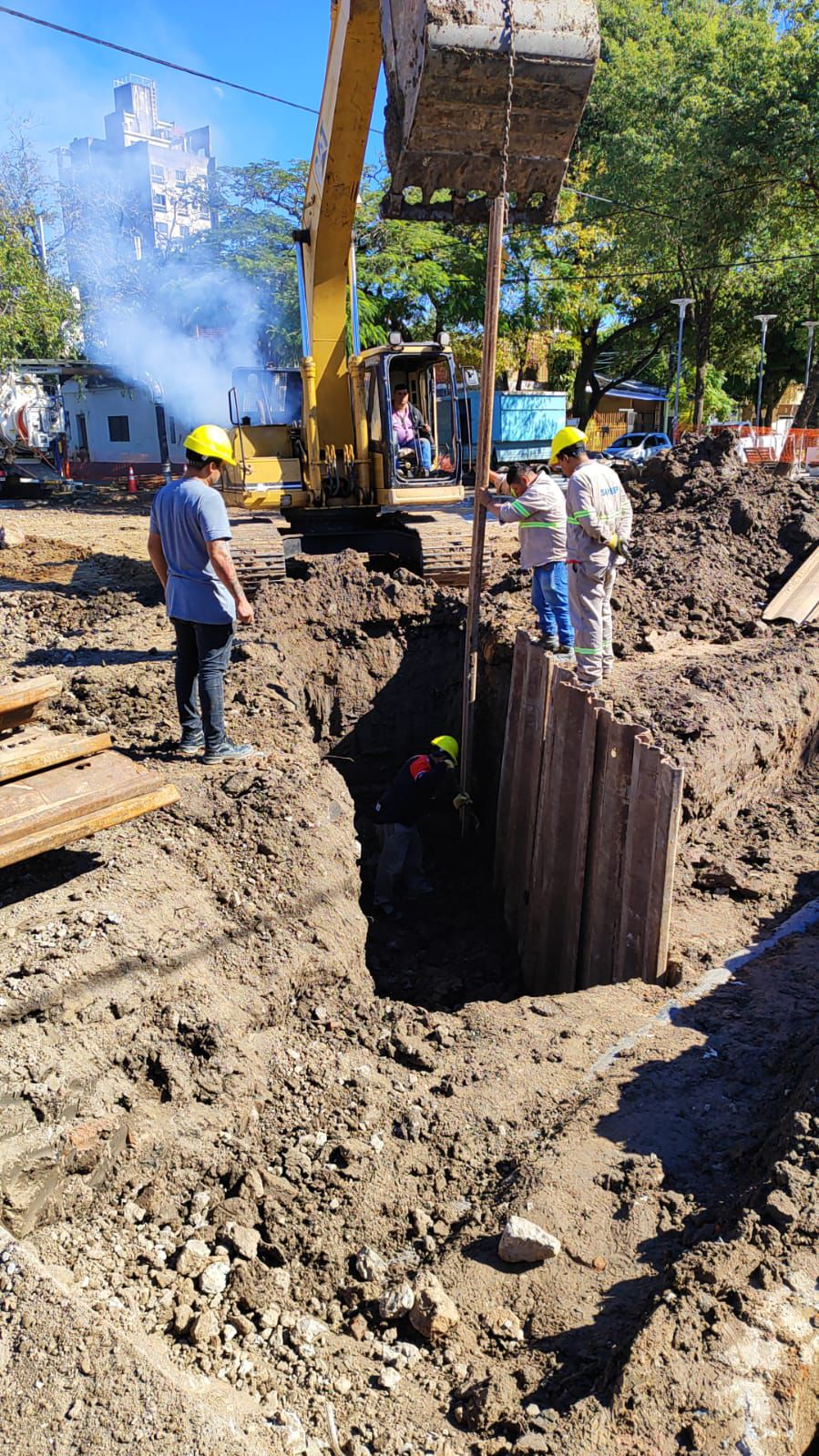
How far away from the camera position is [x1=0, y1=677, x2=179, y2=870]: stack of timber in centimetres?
396

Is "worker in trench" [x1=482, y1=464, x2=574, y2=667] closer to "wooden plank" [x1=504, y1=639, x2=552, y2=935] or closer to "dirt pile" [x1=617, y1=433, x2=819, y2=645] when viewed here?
"wooden plank" [x1=504, y1=639, x2=552, y2=935]

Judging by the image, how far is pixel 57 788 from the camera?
4.32 m

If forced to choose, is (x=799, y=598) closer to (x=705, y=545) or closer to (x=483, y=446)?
(x=705, y=545)

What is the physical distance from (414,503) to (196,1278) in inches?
314

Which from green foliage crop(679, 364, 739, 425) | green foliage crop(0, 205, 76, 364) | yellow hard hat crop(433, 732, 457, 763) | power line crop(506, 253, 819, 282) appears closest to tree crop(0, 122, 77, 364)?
green foliage crop(0, 205, 76, 364)

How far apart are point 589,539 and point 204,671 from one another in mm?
2866

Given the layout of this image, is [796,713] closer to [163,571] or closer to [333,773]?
[333,773]

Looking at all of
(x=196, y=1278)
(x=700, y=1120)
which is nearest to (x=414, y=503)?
(x=700, y=1120)

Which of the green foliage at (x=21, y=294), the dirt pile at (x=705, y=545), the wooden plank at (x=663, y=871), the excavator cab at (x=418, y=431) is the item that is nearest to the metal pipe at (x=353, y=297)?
the excavator cab at (x=418, y=431)

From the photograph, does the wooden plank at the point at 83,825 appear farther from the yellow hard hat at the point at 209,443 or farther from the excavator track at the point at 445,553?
the excavator track at the point at 445,553

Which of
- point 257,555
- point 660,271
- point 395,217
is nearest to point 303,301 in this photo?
point 257,555

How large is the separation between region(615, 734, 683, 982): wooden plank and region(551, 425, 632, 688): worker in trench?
5.28 feet

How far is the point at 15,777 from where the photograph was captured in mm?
4406

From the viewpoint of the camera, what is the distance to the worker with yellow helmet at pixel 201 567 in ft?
17.8
